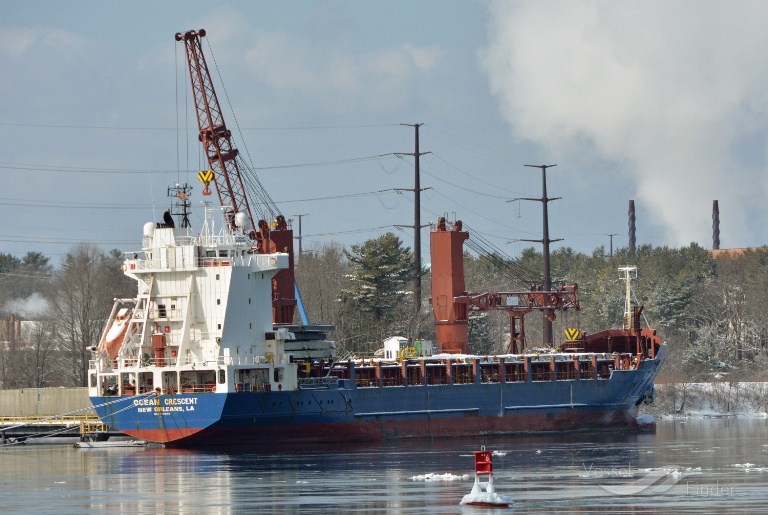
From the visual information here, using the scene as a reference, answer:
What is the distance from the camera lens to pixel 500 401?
71.3 metres

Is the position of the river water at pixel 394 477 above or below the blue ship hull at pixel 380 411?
below

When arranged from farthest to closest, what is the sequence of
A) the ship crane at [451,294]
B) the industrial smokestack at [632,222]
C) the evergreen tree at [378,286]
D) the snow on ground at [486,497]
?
the industrial smokestack at [632,222]
the evergreen tree at [378,286]
the ship crane at [451,294]
the snow on ground at [486,497]

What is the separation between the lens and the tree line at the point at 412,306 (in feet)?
320

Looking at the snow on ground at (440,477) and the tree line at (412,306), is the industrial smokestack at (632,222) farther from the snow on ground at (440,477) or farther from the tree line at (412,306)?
the snow on ground at (440,477)

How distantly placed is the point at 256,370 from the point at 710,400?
40.1 m

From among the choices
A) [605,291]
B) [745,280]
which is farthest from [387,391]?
[745,280]

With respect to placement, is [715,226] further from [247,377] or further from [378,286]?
[247,377]

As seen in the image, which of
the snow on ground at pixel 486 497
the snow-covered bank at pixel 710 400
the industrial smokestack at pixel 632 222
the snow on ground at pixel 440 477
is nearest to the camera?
the snow on ground at pixel 486 497

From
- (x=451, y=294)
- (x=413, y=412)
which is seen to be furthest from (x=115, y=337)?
(x=451, y=294)

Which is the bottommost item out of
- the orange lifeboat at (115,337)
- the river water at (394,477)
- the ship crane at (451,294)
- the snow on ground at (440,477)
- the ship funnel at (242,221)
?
the river water at (394,477)

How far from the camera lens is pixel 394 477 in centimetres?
4622

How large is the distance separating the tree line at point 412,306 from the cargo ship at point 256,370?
1938 cm

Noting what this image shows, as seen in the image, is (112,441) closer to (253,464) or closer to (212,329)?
(212,329)

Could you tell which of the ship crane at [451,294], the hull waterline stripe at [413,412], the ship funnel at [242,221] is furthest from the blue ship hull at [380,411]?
the ship funnel at [242,221]
